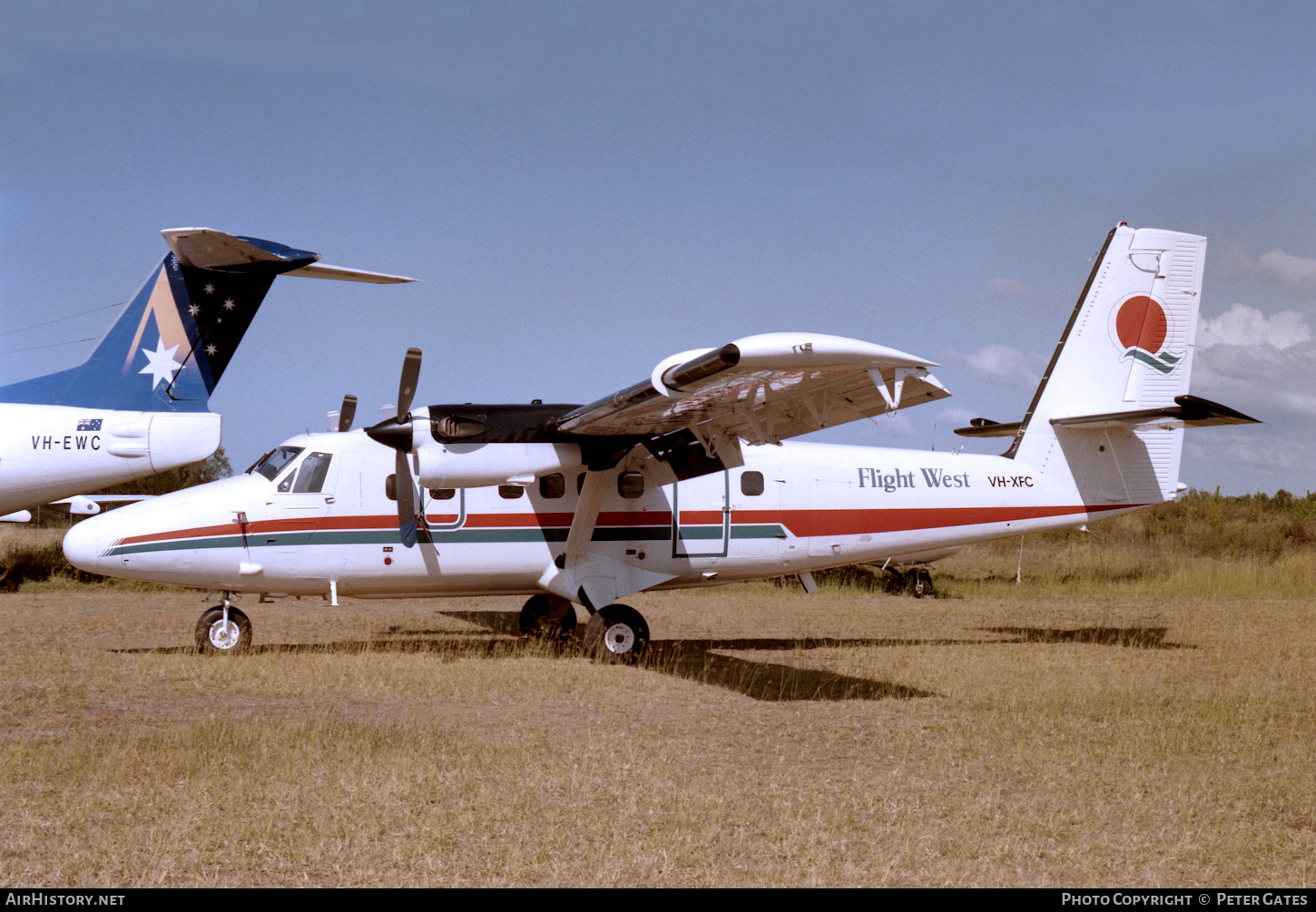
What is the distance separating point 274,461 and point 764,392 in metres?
6.25

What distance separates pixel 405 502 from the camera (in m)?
12.7

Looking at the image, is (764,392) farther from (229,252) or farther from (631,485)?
(229,252)

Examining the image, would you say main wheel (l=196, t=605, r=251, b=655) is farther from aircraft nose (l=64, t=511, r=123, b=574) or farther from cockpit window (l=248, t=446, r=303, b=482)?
cockpit window (l=248, t=446, r=303, b=482)

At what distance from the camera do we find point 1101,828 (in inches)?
234

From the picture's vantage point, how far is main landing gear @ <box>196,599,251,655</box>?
1270 cm

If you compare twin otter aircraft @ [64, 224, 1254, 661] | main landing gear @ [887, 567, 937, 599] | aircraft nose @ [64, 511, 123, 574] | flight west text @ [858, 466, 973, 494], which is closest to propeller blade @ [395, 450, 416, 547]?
twin otter aircraft @ [64, 224, 1254, 661]

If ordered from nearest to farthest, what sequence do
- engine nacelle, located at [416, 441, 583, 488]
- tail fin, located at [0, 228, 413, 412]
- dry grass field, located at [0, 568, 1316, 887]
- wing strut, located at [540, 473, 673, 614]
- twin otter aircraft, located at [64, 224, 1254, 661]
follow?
dry grass field, located at [0, 568, 1316, 887] < tail fin, located at [0, 228, 413, 412] < engine nacelle, located at [416, 441, 583, 488] < twin otter aircraft, located at [64, 224, 1254, 661] < wing strut, located at [540, 473, 673, 614]

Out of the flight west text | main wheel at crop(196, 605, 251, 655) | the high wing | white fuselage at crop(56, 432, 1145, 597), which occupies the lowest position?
main wheel at crop(196, 605, 251, 655)

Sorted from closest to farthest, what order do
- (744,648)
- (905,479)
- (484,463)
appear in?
(484,463), (905,479), (744,648)

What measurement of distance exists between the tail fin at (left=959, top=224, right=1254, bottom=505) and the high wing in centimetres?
459

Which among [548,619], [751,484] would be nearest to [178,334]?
[548,619]

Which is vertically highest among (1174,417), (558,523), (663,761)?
(1174,417)

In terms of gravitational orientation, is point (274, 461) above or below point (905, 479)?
below

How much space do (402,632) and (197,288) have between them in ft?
21.8
